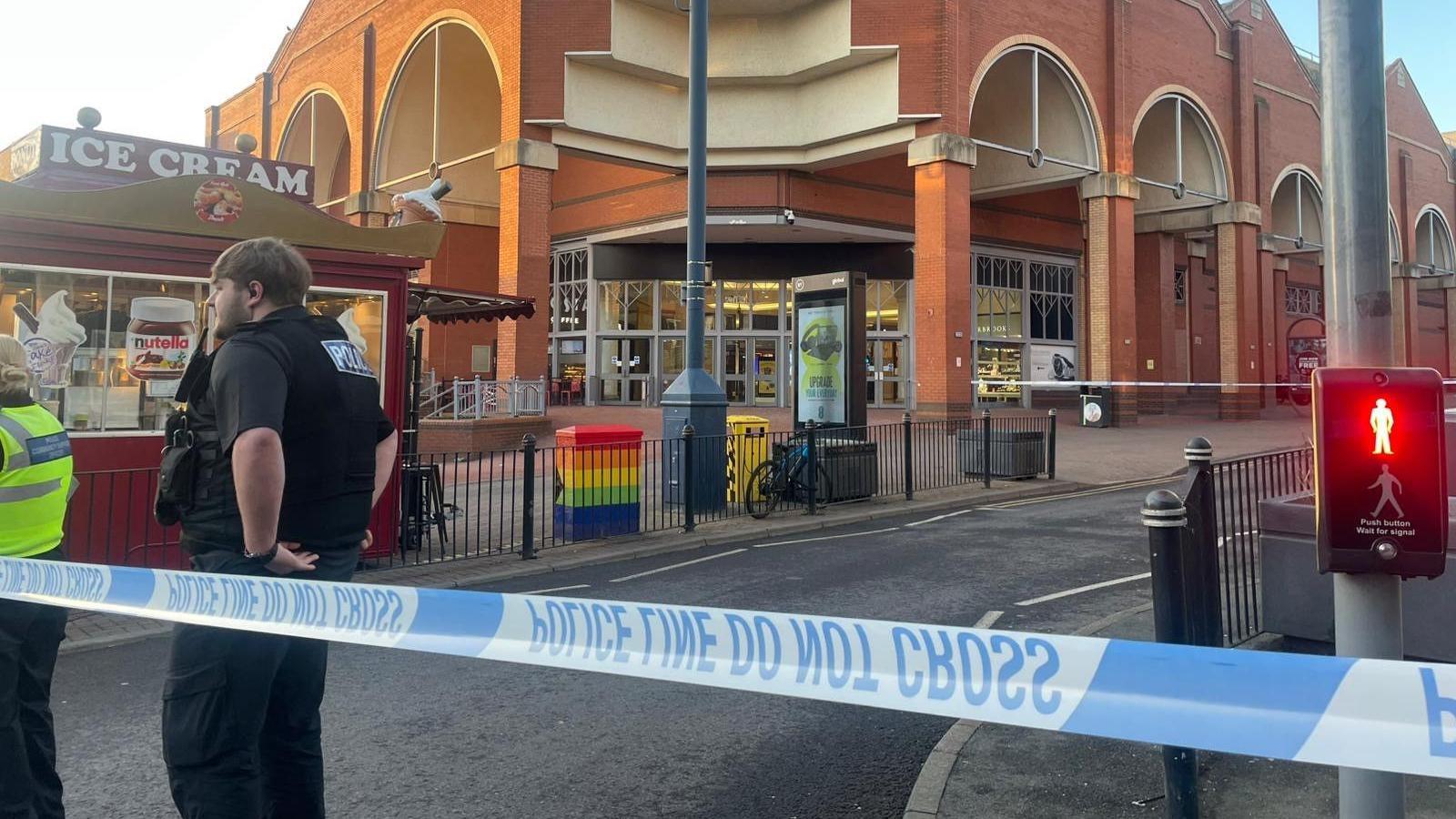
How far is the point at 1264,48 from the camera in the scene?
33.3 m

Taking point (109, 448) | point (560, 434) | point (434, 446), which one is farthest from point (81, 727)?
point (434, 446)

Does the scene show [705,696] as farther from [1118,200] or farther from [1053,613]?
[1118,200]

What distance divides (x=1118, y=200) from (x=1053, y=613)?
24028mm

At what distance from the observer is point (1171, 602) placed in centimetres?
304

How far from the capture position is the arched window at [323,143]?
33.5m

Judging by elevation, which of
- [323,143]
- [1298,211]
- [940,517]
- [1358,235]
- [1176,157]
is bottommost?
[940,517]

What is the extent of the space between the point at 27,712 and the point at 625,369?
90.9 ft

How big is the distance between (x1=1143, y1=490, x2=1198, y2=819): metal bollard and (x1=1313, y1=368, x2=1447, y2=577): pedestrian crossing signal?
34.8 inches

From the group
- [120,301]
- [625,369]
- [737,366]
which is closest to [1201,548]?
[120,301]

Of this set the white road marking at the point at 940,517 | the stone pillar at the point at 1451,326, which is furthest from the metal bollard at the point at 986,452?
the stone pillar at the point at 1451,326

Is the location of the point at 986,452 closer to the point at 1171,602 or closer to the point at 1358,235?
the point at 1171,602

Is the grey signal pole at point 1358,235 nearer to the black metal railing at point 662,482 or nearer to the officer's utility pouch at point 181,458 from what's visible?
the officer's utility pouch at point 181,458

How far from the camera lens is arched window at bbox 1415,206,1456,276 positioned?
4400cm

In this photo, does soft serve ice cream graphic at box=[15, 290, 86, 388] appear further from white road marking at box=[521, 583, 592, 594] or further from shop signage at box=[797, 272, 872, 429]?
shop signage at box=[797, 272, 872, 429]
